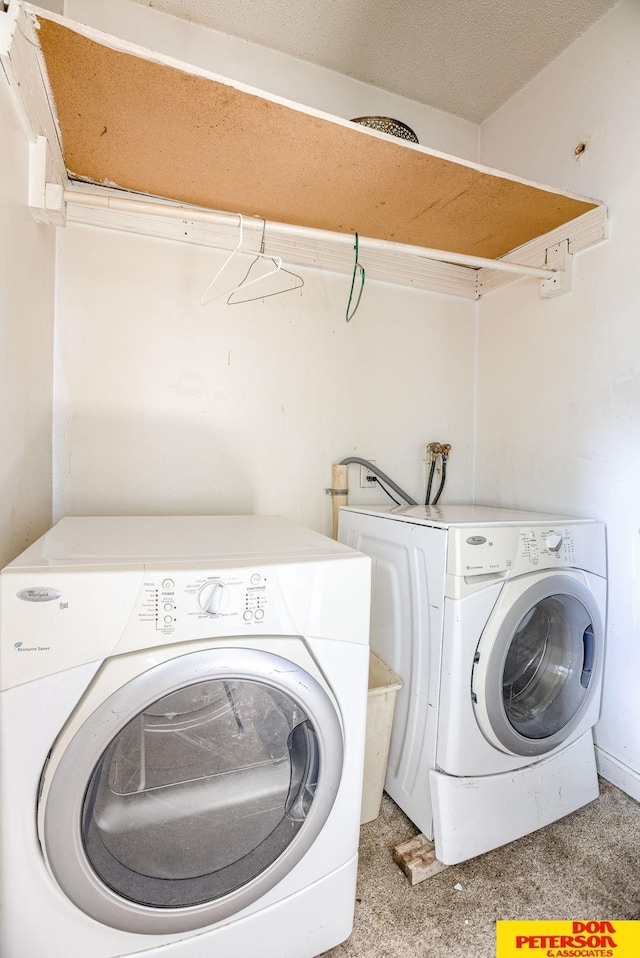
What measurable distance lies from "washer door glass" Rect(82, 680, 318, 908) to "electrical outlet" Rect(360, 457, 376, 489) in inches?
45.8

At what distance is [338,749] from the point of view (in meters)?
0.92

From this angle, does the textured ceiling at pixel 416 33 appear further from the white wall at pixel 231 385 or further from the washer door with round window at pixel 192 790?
the washer door with round window at pixel 192 790

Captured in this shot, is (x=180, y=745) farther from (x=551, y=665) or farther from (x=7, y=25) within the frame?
(x=7, y=25)

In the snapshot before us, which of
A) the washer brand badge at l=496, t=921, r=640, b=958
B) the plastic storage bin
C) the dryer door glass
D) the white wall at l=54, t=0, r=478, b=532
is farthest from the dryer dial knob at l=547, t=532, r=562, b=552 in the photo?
the washer brand badge at l=496, t=921, r=640, b=958

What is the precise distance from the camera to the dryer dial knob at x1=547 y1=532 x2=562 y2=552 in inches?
52.0

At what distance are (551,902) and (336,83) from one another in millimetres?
2838

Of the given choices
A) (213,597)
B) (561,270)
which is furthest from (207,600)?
(561,270)

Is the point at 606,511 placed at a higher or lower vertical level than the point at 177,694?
higher

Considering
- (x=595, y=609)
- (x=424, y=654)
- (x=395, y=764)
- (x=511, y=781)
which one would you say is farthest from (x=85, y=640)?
(x=595, y=609)

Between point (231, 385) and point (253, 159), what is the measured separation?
716 mm

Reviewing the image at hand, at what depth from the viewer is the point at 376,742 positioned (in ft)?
4.37

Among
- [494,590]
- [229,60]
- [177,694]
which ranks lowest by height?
[177,694]

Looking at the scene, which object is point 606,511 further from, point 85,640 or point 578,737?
point 85,640

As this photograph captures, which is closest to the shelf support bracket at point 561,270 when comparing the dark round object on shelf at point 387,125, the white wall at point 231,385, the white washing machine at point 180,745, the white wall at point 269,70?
the white wall at point 231,385
